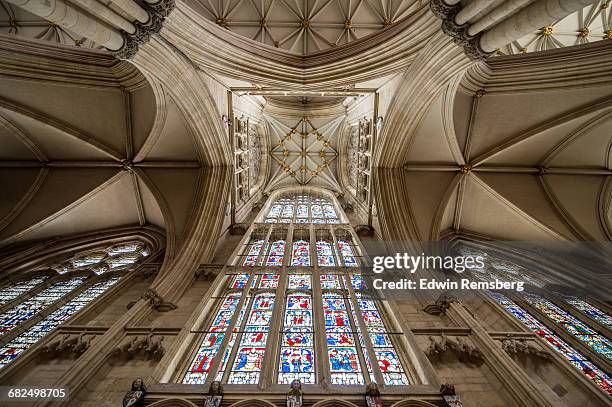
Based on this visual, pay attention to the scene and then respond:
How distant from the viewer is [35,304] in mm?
6570

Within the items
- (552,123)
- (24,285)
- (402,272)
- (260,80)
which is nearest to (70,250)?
(24,285)

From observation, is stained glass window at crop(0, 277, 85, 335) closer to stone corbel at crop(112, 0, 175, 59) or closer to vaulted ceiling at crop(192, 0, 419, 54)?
stone corbel at crop(112, 0, 175, 59)

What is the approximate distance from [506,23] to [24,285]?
40.3 feet

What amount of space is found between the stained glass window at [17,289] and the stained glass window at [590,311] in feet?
44.8

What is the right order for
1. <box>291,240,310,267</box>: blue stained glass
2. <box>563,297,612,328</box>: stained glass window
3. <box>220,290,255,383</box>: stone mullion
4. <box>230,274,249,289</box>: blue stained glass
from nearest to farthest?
<box>220,290,255,383</box>: stone mullion, <box>563,297,612,328</box>: stained glass window, <box>230,274,249,289</box>: blue stained glass, <box>291,240,310,267</box>: blue stained glass

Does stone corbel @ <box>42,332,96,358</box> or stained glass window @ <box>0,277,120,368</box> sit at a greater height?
stained glass window @ <box>0,277,120,368</box>

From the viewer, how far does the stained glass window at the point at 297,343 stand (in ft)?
14.2

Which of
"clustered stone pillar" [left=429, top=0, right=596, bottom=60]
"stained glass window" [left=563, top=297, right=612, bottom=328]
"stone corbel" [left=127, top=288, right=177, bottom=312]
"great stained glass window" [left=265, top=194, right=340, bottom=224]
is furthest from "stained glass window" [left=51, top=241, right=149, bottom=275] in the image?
"stained glass window" [left=563, top=297, right=612, bottom=328]

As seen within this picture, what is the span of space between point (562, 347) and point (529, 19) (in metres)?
5.99

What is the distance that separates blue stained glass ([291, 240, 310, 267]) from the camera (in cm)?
815

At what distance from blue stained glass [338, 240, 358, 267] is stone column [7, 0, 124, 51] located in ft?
23.4

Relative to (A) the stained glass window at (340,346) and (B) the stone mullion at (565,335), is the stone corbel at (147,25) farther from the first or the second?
(B) the stone mullion at (565,335)

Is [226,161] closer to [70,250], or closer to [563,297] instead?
[70,250]

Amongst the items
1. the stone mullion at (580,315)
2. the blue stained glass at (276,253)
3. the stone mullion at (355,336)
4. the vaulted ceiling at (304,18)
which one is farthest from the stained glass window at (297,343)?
the vaulted ceiling at (304,18)
